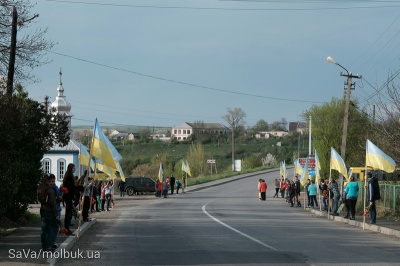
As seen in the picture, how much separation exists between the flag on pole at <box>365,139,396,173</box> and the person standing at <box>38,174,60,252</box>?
13120mm

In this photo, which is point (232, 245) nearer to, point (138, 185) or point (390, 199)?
point (390, 199)

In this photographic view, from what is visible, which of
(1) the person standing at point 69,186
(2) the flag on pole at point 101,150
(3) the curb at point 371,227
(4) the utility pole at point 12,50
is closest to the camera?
(1) the person standing at point 69,186

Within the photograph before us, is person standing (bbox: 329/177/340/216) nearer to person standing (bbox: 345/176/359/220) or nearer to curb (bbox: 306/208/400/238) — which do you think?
curb (bbox: 306/208/400/238)

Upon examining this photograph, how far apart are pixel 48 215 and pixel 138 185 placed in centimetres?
5096

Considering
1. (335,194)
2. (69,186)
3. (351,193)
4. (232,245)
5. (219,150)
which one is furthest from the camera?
(219,150)

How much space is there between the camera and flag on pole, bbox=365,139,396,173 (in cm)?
2484

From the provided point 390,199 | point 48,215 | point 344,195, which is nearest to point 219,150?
point 344,195

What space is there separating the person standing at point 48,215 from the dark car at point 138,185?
50171 millimetres

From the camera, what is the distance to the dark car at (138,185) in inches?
2584

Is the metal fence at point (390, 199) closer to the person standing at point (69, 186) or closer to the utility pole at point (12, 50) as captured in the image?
the person standing at point (69, 186)

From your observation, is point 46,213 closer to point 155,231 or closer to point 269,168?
point 155,231

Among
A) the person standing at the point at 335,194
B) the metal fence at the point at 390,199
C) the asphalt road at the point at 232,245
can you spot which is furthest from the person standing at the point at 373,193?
A: the person standing at the point at 335,194

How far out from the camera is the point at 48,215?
15.3m

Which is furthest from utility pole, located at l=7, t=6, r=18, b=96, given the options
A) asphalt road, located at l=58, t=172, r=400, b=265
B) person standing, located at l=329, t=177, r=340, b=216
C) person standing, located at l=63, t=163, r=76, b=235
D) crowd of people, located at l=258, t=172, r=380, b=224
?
person standing, located at l=329, t=177, r=340, b=216
